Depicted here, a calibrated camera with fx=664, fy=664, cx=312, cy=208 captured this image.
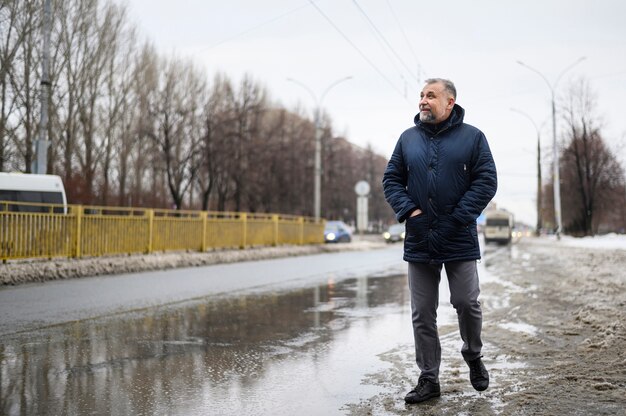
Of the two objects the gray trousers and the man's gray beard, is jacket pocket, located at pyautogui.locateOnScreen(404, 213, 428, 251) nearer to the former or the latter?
the gray trousers

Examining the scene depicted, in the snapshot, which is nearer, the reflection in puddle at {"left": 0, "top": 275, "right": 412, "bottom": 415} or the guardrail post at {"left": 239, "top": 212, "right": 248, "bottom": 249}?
the reflection in puddle at {"left": 0, "top": 275, "right": 412, "bottom": 415}

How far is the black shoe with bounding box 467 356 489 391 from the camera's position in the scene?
4238 mm

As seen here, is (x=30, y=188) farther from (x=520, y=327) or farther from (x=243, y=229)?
(x=520, y=327)

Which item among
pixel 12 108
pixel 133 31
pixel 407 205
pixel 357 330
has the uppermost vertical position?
pixel 133 31

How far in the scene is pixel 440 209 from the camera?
4.22 meters

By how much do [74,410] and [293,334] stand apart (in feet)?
10.9

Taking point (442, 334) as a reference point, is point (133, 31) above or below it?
above

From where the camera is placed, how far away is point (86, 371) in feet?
16.4

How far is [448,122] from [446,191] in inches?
18.6

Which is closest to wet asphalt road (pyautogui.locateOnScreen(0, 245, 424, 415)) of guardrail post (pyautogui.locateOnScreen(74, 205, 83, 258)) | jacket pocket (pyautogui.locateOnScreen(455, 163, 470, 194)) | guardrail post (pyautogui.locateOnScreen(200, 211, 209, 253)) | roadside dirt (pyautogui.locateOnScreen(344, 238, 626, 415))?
roadside dirt (pyautogui.locateOnScreen(344, 238, 626, 415))

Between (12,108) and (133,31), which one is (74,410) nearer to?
(12,108)

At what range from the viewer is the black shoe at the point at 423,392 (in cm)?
406

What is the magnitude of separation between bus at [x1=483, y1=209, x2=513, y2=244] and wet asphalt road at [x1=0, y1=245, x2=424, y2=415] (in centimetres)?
4239

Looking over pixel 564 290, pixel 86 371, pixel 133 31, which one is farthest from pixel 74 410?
pixel 133 31
